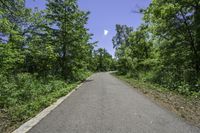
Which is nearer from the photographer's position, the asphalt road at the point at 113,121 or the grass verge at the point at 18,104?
the asphalt road at the point at 113,121

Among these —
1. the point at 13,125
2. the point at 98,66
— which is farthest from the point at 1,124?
the point at 98,66

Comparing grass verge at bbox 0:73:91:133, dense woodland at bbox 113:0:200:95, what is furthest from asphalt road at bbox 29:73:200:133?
dense woodland at bbox 113:0:200:95

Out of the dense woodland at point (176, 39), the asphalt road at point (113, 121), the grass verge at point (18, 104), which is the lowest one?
the asphalt road at point (113, 121)

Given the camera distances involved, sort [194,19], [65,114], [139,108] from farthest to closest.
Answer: [194,19], [139,108], [65,114]

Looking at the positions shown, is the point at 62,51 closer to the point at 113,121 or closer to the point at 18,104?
the point at 18,104

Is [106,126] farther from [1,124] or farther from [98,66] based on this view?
[98,66]

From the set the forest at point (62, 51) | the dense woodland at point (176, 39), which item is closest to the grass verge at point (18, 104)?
the forest at point (62, 51)

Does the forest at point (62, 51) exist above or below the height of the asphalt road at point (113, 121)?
above

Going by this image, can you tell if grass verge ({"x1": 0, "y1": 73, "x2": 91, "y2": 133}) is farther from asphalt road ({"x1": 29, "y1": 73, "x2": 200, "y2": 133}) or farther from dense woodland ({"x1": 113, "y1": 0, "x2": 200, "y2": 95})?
dense woodland ({"x1": 113, "y1": 0, "x2": 200, "y2": 95})

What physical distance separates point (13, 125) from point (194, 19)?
571 inches

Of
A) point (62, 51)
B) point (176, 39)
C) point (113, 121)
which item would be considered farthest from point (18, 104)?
point (62, 51)

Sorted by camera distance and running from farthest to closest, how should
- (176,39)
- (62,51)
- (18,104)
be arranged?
(62,51) < (176,39) < (18,104)

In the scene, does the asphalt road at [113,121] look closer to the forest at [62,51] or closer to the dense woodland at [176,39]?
the forest at [62,51]

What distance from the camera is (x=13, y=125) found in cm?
624
